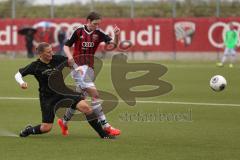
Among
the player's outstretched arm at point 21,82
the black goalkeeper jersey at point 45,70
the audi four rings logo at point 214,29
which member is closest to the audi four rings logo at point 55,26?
the audi four rings logo at point 214,29

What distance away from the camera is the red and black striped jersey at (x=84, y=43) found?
13289 millimetres

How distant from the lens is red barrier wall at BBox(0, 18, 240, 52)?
42.8 m

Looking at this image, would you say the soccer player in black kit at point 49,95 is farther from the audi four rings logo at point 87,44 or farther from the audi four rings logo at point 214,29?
the audi four rings logo at point 214,29

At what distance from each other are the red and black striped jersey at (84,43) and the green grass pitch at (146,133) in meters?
1.41

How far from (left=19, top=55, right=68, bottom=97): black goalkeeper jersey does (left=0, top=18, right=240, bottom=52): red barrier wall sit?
101 ft

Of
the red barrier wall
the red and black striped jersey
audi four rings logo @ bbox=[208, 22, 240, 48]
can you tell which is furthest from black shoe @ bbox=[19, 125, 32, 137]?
audi four rings logo @ bbox=[208, 22, 240, 48]

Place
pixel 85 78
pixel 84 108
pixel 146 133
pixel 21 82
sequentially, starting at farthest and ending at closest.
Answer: pixel 146 133, pixel 85 78, pixel 84 108, pixel 21 82

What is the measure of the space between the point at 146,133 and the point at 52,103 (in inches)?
78.3

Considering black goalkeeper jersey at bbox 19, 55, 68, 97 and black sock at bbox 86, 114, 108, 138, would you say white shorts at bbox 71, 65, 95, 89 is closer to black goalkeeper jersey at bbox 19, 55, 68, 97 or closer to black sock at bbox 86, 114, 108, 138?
black goalkeeper jersey at bbox 19, 55, 68, 97

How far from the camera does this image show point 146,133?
13.3 metres

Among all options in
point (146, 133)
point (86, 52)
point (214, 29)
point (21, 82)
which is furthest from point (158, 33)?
point (21, 82)

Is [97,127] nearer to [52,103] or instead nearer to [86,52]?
[52,103]

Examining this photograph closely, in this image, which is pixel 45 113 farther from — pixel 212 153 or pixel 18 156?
pixel 212 153

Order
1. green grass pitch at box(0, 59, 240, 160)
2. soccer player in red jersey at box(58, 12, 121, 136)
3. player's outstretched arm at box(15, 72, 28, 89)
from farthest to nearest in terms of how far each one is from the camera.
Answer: soccer player in red jersey at box(58, 12, 121, 136), player's outstretched arm at box(15, 72, 28, 89), green grass pitch at box(0, 59, 240, 160)
